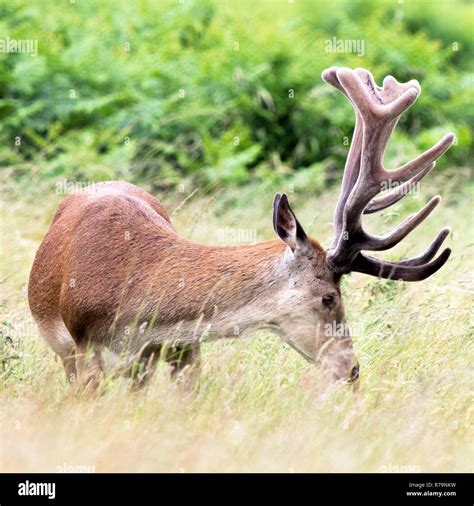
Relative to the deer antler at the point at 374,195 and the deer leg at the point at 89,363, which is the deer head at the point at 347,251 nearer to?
the deer antler at the point at 374,195

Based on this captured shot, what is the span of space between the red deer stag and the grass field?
0.72 ft

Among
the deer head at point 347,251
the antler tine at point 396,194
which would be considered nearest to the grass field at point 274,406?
the deer head at point 347,251

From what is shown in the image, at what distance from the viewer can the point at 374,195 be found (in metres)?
5.82

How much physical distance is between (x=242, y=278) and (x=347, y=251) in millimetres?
537

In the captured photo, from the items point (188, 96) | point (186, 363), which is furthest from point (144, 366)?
point (188, 96)

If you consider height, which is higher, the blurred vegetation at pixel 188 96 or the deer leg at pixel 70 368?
the deer leg at pixel 70 368

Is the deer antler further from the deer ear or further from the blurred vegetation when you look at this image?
the blurred vegetation

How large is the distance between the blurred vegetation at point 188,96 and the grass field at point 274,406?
13.9ft

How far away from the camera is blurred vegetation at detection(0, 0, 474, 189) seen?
467 inches

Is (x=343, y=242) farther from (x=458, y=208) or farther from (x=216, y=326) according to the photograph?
(x=458, y=208)

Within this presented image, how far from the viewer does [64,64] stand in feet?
41.2

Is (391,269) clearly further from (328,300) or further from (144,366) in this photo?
(144,366)

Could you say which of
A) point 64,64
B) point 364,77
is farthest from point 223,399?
point 64,64

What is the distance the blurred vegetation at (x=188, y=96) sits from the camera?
11.9 metres
